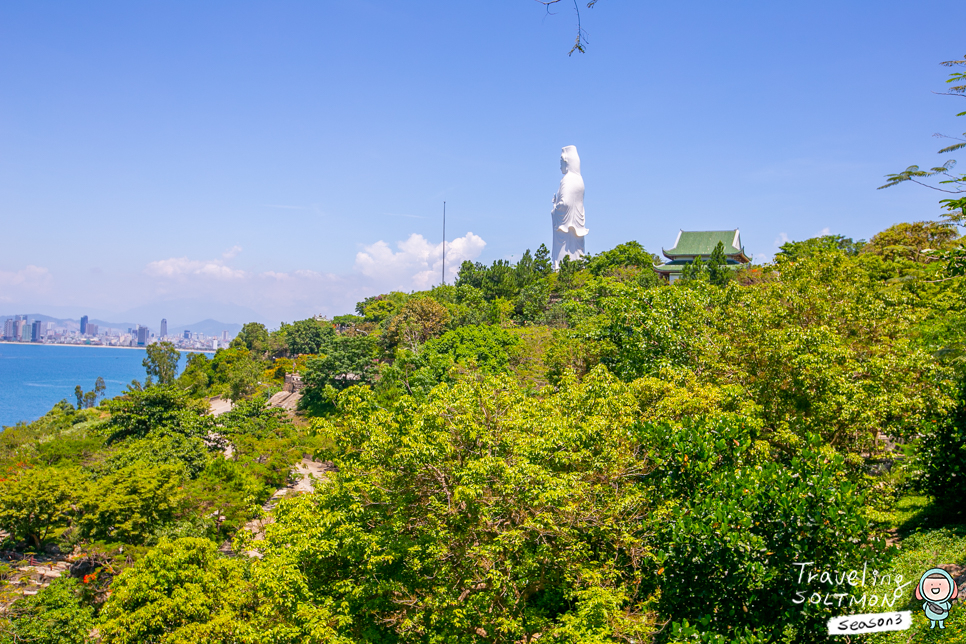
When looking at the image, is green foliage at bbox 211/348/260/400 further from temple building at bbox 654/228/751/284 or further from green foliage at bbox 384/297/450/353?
temple building at bbox 654/228/751/284

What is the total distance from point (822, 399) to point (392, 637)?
7630 millimetres

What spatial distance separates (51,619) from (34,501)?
6508 mm

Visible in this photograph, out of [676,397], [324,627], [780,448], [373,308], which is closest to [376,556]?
[324,627]

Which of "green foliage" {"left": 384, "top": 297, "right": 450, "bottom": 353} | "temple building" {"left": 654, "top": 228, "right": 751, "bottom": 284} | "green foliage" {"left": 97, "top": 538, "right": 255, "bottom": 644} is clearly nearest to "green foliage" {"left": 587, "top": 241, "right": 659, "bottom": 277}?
"temple building" {"left": 654, "top": 228, "right": 751, "bottom": 284}

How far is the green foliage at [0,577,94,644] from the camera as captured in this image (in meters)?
11.6

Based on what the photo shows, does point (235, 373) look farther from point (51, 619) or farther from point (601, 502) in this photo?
point (601, 502)

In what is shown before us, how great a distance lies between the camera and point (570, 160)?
1914 inches

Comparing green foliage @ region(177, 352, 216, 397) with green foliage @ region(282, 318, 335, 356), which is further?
green foliage @ region(282, 318, 335, 356)

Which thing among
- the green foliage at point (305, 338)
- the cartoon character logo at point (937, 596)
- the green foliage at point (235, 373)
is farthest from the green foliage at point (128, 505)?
the green foliage at point (305, 338)

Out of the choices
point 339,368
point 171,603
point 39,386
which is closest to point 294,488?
point 339,368

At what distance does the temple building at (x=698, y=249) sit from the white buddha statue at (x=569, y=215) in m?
7.18

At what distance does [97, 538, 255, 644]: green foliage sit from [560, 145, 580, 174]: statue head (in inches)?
1687

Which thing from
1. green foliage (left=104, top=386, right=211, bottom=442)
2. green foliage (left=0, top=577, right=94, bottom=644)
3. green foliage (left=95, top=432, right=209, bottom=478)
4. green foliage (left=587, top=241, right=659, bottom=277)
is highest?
green foliage (left=587, top=241, right=659, bottom=277)

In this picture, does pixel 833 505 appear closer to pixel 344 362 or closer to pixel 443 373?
pixel 443 373
